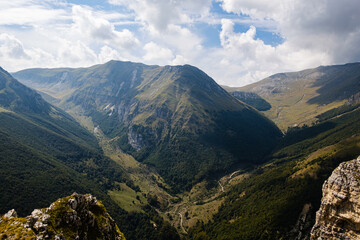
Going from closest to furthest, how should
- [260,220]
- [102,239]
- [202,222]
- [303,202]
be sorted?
[102,239]
[303,202]
[260,220]
[202,222]

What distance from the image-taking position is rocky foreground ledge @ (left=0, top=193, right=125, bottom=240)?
25.1 meters

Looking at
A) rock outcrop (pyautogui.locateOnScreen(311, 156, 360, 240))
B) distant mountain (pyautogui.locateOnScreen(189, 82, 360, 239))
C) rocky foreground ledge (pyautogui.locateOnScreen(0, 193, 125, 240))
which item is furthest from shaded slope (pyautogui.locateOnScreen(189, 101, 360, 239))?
rocky foreground ledge (pyautogui.locateOnScreen(0, 193, 125, 240))

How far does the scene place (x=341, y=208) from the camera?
1419 inches

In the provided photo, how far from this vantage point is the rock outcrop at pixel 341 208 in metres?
34.3

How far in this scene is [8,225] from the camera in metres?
25.6

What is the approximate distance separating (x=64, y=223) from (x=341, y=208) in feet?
164

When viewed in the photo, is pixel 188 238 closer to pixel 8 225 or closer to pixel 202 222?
pixel 202 222

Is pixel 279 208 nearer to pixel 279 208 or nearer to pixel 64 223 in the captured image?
pixel 279 208

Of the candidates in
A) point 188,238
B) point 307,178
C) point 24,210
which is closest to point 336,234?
point 307,178

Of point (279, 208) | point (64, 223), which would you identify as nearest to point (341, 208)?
point (64, 223)

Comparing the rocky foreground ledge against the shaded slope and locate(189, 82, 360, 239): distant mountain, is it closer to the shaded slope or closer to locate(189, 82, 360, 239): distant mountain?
locate(189, 82, 360, 239): distant mountain

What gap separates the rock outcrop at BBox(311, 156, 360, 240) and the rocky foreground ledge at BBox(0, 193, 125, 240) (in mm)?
42358

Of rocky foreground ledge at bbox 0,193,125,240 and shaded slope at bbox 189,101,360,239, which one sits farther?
shaded slope at bbox 189,101,360,239

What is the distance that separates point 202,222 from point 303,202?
96.7 metres
